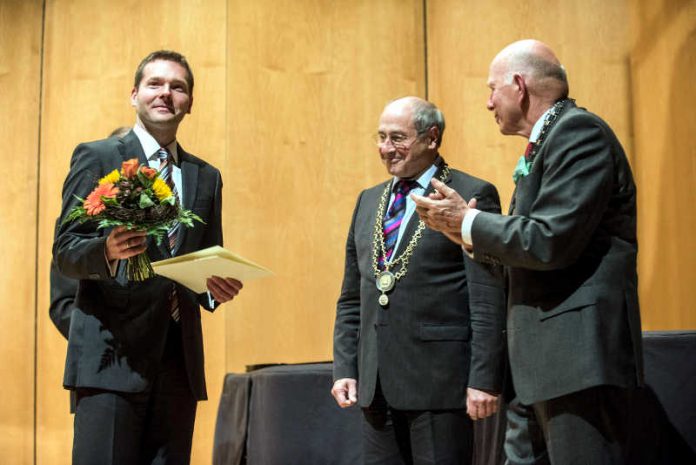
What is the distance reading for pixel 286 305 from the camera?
4738 millimetres

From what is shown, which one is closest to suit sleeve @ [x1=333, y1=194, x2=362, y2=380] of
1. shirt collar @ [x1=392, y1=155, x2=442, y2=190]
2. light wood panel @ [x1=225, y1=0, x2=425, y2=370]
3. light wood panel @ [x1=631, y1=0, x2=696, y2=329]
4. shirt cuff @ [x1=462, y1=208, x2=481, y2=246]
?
shirt collar @ [x1=392, y1=155, x2=442, y2=190]

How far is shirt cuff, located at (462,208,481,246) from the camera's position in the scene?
2.16 metres

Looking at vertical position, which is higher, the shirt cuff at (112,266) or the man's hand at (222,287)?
the shirt cuff at (112,266)

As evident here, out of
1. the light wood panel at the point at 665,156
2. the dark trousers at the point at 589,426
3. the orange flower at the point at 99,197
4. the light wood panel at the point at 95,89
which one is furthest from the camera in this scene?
the light wood panel at the point at 95,89

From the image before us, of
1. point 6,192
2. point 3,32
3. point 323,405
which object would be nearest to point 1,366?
point 6,192

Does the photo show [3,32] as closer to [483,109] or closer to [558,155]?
[483,109]

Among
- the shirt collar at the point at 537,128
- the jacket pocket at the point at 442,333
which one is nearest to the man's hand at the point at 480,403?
the jacket pocket at the point at 442,333

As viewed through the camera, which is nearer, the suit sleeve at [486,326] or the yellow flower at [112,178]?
the yellow flower at [112,178]

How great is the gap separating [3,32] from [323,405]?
2917 millimetres

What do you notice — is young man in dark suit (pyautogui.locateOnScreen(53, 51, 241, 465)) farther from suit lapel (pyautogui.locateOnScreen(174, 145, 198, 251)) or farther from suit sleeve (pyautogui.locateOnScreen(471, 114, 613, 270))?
suit sleeve (pyautogui.locateOnScreen(471, 114, 613, 270))

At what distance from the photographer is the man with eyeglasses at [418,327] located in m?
2.52

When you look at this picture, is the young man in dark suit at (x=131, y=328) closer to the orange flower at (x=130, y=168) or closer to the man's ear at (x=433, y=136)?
the orange flower at (x=130, y=168)

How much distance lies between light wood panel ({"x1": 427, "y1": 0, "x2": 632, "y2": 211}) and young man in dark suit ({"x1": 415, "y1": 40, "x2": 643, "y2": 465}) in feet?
8.33

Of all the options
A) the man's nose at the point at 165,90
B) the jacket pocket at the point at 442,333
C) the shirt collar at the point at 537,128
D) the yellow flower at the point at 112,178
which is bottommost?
the jacket pocket at the point at 442,333
